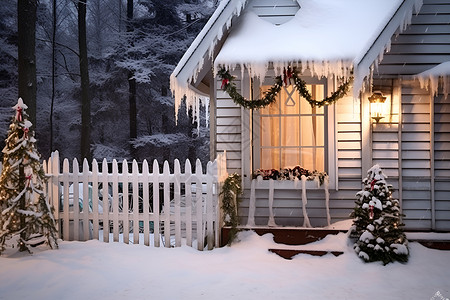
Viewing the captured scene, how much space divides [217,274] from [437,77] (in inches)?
179

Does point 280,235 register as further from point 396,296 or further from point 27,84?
point 27,84

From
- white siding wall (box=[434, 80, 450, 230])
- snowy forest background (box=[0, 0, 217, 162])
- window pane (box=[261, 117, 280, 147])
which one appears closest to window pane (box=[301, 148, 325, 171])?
window pane (box=[261, 117, 280, 147])

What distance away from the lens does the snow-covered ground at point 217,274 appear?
5223mm

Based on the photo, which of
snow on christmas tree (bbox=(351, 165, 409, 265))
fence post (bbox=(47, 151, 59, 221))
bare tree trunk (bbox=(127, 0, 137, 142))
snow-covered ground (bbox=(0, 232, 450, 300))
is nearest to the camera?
snow-covered ground (bbox=(0, 232, 450, 300))

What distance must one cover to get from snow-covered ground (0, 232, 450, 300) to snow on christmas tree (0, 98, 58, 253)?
0.31 m

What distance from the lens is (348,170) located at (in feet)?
25.9

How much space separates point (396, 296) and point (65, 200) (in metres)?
5.43

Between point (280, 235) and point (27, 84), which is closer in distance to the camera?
point (280, 235)

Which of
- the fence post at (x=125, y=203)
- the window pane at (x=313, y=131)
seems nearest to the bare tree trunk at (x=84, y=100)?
the window pane at (x=313, y=131)

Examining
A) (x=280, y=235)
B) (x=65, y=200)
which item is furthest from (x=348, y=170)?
(x=65, y=200)

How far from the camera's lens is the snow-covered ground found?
17.1 feet

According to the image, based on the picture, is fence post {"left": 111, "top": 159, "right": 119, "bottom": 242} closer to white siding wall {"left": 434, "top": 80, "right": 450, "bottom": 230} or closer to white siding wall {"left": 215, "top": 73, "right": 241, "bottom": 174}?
white siding wall {"left": 215, "top": 73, "right": 241, "bottom": 174}

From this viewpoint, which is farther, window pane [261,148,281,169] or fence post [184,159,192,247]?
window pane [261,148,281,169]

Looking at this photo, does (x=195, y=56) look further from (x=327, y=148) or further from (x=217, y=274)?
(x=217, y=274)
